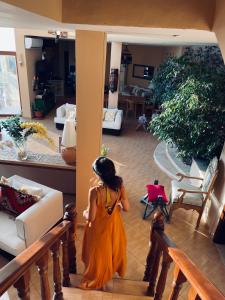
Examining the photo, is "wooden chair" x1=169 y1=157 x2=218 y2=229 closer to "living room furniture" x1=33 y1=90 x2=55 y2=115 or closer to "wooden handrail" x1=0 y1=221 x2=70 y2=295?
"wooden handrail" x1=0 y1=221 x2=70 y2=295

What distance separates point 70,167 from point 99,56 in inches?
70.0

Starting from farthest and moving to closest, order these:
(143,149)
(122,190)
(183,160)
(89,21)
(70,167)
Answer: (143,149), (183,160), (70,167), (122,190), (89,21)

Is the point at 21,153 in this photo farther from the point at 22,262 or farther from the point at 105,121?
the point at 105,121

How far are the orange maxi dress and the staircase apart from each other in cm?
11

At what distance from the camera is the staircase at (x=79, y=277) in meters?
1.09

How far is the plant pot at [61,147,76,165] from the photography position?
12.4ft

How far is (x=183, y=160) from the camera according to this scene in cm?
589

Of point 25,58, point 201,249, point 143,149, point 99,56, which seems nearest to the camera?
point 99,56

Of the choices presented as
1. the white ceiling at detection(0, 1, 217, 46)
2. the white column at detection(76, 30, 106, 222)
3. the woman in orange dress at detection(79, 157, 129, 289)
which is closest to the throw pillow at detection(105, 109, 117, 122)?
the white column at detection(76, 30, 106, 222)

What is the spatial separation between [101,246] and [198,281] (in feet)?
4.30

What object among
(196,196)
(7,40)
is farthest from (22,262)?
(7,40)

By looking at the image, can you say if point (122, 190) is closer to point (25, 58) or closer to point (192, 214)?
point (192, 214)

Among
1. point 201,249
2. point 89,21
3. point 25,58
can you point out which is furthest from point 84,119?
point 25,58

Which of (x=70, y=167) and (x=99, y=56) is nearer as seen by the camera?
(x=99, y=56)
